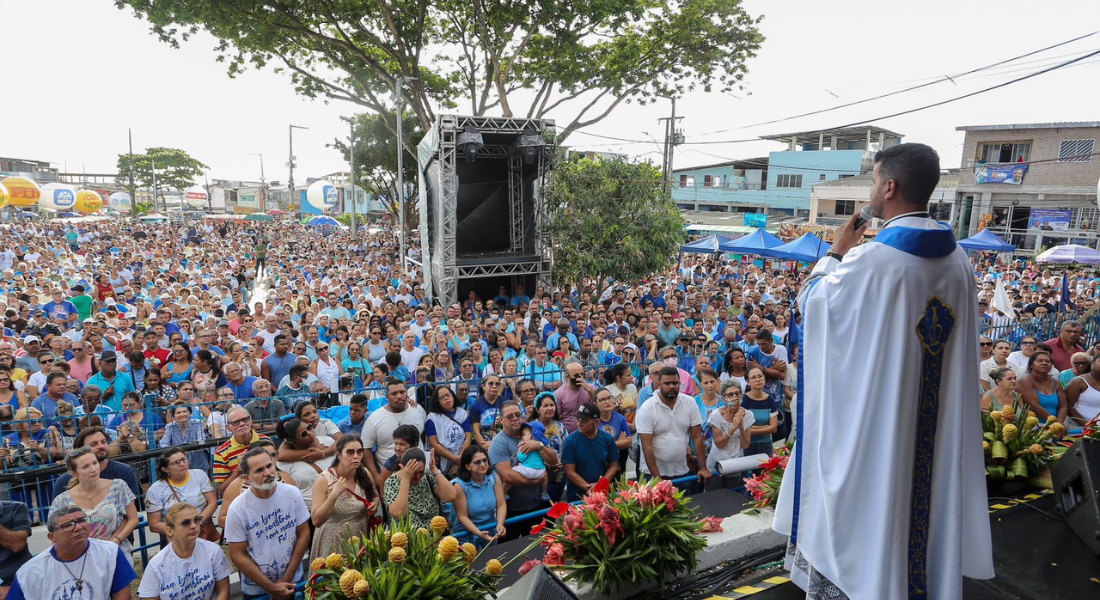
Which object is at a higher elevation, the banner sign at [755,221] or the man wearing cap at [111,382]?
the banner sign at [755,221]

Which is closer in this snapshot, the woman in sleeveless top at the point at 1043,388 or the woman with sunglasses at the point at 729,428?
the woman with sunglasses at the point at 729,428

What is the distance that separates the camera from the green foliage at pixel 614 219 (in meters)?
14.1

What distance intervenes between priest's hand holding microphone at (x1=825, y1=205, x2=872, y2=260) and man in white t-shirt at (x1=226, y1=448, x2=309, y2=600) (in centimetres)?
357

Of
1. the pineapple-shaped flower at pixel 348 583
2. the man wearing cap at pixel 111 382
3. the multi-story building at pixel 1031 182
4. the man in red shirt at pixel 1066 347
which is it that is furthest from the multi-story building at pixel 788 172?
the pineapple-shaped flower at pixel 348 583

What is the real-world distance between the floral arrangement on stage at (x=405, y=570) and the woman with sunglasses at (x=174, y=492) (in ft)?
7.71

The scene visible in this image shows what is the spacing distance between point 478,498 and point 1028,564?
3376 millimetres

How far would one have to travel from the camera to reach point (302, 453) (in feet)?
17.0

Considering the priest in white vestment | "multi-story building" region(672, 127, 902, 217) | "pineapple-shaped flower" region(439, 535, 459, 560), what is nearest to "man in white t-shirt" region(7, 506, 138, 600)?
"pineapple-shaped flower" region(439, 535, 459, 560)

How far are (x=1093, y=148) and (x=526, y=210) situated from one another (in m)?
27.9


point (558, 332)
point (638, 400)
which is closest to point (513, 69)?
point (558, 332)

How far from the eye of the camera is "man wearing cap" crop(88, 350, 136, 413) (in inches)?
Answer: 272

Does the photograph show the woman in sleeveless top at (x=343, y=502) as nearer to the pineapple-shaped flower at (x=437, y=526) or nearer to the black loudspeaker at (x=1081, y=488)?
the pineapple-shaped flower at (x=437, y=526)

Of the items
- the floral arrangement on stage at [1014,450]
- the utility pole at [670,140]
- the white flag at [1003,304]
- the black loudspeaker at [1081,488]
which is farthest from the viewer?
the utility pole at [670,140]

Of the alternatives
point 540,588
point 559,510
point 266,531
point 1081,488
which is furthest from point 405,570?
point 1081,488
